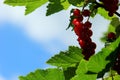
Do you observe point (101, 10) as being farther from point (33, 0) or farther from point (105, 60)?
point (105, 60)

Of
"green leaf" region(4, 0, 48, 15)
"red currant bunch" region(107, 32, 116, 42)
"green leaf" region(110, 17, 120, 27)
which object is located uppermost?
"green leaf" region(4, 0, 48, 15)

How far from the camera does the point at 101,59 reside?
2918 mm

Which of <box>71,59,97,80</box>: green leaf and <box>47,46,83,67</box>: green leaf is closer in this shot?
<box>71,59,97,80</box>: green leaf

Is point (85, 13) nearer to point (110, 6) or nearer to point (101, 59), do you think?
point (110, 6)

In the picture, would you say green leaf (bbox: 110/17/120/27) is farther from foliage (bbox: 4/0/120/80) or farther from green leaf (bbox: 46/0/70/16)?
green leaf (bbox: 46/0/70/16)

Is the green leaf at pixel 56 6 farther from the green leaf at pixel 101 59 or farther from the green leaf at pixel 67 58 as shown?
the green leaf at pixel 101 59

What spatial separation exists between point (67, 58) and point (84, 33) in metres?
0.37

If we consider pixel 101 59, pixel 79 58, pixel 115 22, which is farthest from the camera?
pixel 115 22

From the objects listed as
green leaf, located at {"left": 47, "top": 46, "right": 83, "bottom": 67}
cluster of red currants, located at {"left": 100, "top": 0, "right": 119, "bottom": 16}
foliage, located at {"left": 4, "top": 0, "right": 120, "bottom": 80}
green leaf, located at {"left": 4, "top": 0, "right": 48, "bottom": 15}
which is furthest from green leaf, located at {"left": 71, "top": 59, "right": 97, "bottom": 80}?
green leaf, located at {"left": 4, "top": 0, "right": 48, "bottom": 15}

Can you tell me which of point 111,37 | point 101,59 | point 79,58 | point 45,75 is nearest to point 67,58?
point 79,58

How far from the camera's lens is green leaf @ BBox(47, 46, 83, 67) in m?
3.59

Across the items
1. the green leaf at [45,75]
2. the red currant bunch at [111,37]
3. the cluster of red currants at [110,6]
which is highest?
the cluster of red currants at [110,6]

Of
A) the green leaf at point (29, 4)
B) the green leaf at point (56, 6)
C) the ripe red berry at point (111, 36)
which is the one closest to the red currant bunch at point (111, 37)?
the ripe red berry at point (111, 36)

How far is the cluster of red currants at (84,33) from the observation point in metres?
3.16
